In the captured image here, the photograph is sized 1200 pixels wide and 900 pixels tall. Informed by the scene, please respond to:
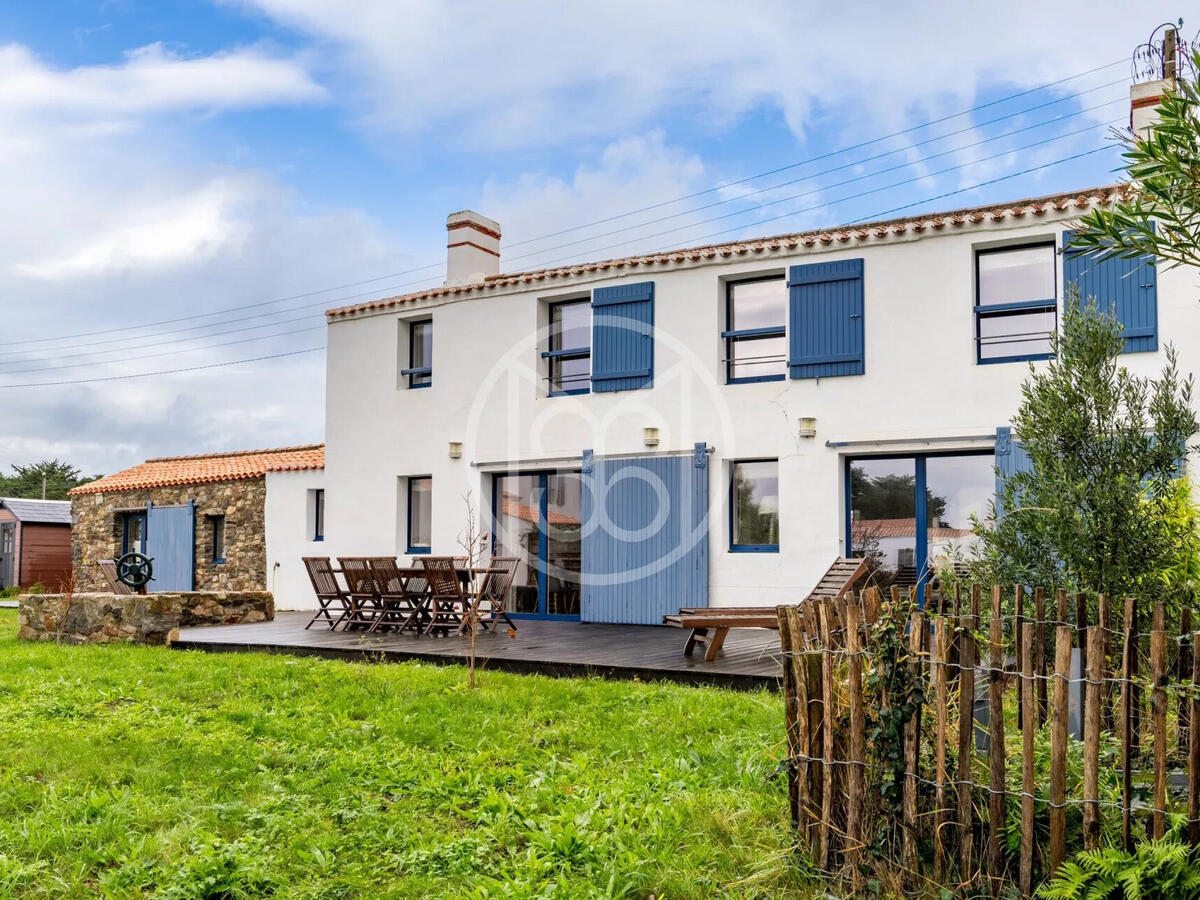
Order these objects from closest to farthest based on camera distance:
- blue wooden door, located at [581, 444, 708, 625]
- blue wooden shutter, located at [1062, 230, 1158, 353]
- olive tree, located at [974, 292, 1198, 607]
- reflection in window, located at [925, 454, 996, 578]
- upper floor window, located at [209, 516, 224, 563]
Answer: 1. olive tree, located at [974, 292, 1198, 607]
2. blue wooden shutter, located at [1062, 230, 1158, 353]
3. reflection in window, located at [925, 454, 996, 578]
4. blue wooden door, located at [581, 444, 708, 625]
5. upper floor window, located at [209, 516, 224, 563]

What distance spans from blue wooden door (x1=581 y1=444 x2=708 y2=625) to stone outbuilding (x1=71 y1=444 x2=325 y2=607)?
599cm

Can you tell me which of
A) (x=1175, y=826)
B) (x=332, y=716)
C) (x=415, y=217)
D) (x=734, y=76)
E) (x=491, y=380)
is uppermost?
(x=734, y=76)

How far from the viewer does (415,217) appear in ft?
47.3

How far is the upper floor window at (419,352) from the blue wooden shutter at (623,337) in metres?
3.07

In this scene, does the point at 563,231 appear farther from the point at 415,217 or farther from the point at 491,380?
the point at 491,380

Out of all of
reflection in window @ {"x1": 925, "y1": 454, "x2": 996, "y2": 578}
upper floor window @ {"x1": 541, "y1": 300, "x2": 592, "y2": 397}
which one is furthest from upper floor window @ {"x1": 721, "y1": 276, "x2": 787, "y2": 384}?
reflection in window @ {"x1": 925, "y1": 454, "x2": 996, "y2": 578}

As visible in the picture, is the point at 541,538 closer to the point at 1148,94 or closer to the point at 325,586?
the point at 325,586

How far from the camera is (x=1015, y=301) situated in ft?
34.2

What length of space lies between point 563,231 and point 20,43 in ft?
49.3

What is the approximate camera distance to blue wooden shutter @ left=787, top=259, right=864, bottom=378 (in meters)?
11.0

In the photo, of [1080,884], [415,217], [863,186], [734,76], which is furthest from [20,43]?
[863,186]

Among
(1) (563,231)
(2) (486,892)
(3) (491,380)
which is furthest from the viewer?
(1) (563,231)

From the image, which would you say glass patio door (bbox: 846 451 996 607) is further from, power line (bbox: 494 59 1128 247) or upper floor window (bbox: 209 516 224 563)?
upper floor window (bbox: 209 516 224 563)

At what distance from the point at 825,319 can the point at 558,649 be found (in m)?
4.99
